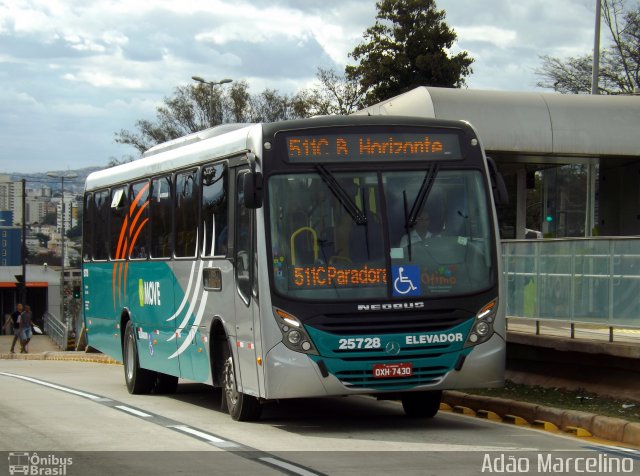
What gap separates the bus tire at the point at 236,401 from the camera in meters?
13.7

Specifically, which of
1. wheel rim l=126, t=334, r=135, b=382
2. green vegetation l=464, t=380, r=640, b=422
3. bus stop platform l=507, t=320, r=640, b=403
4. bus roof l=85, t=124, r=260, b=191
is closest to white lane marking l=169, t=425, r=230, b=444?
bus roof l=85, t=124, r=260, b=191

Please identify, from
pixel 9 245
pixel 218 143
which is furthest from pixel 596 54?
pixel 9 245

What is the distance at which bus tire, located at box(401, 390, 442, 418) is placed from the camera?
14219 millimetres

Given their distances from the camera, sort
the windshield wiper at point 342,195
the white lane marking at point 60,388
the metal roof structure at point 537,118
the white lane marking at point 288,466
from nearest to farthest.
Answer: the white lane marking at point 288,466
the windshield wiper at point 342,195
the white lane marking at point 60,388
the metal roof structure at point 537,118

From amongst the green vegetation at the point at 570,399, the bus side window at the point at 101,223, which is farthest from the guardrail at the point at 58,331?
the green vegetation at the point at 570,399

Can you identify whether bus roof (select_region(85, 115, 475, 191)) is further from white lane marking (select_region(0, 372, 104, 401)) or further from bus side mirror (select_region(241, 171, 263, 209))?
white lane marking (select_region(0, 372, 104, 401))

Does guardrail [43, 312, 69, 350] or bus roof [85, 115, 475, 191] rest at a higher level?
bus roof [85, 115, 475, 191]

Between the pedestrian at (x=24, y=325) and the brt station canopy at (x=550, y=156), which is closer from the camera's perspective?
the brt station canopy at (x=550, y=156)

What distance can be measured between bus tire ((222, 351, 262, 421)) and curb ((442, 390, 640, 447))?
9.91ft

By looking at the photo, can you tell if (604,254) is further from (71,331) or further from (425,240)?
(71,331)

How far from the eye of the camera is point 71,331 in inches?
2121

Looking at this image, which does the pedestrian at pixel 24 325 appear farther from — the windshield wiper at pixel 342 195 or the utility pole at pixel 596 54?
the windshield wiper at pixel 342 195

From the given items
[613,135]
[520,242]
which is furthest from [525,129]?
[520,242]

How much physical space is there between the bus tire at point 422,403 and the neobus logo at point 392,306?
1808mm
